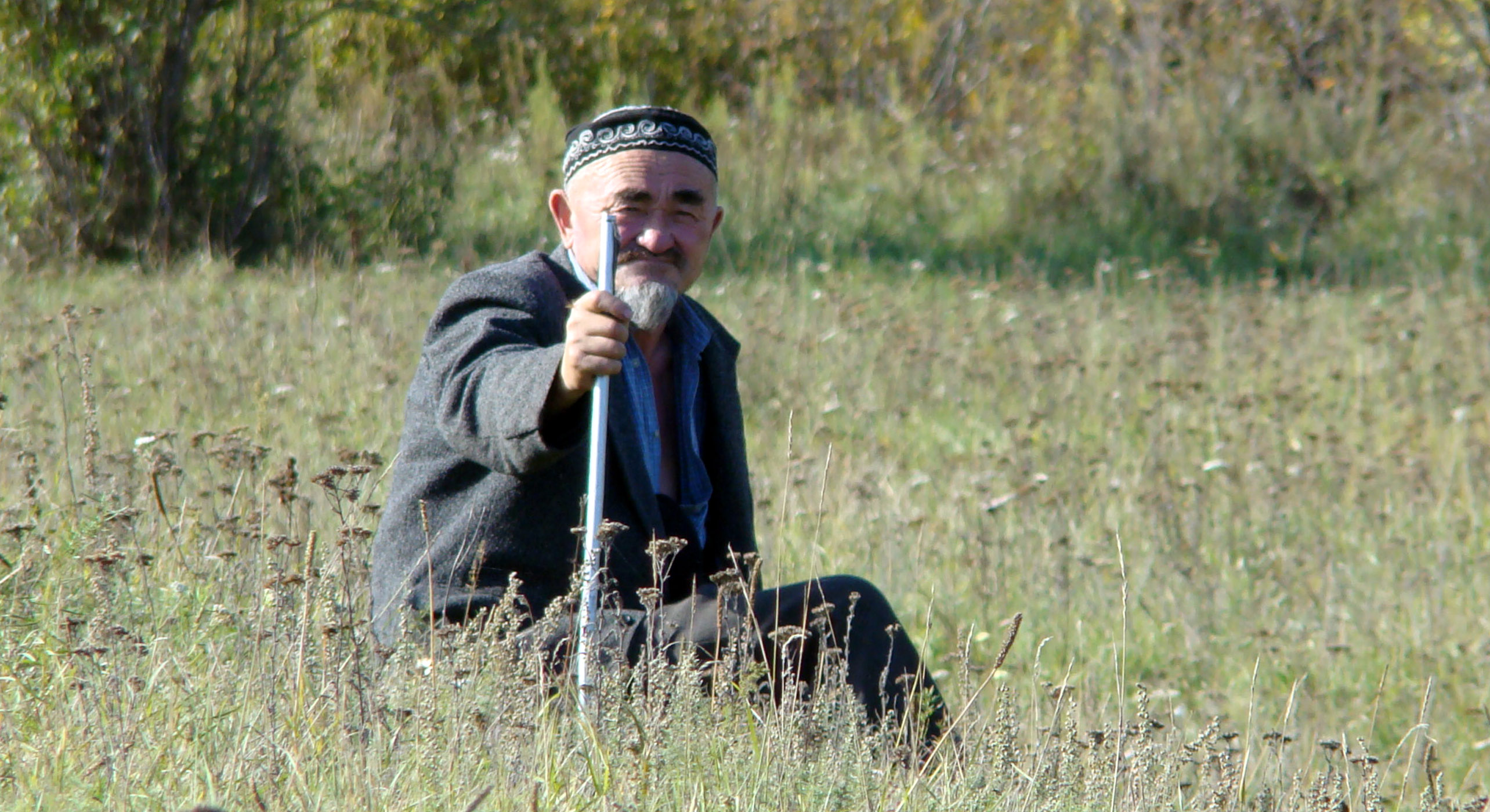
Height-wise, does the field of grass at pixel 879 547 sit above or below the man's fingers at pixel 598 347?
below

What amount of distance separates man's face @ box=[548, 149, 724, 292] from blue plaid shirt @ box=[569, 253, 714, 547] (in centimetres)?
8

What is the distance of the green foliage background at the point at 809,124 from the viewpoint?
366 inches

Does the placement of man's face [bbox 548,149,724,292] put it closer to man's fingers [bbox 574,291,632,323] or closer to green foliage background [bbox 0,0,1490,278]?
man's fingers [bbox 574,291,632,323]

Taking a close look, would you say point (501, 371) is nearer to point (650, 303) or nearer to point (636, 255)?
point (650, 303)

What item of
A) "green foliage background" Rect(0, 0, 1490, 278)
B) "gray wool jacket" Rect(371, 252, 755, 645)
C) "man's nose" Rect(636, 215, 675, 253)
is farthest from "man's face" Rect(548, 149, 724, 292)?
"green foliage background" Rect(0, 0, 1490, 278)

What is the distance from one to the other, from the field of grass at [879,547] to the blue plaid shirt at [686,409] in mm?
469

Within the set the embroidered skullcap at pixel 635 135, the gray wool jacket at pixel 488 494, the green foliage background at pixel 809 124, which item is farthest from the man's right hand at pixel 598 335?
the green foliage background at pixel 809 124

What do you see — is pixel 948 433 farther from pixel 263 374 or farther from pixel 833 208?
pixel 833 208

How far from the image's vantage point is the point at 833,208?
11.4m

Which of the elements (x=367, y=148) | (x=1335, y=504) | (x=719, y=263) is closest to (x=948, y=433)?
(x=1335, y=504)

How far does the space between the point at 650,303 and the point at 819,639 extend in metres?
0.71

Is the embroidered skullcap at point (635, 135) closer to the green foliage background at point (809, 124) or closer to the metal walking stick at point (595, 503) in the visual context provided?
the metal walking stick at point (595, 503)

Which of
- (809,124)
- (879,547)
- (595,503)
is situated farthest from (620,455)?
(809,124)

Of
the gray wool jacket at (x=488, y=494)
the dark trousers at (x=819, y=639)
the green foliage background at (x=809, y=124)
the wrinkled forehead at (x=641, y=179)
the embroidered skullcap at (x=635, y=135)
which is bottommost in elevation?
the dark trousers at (x=819, y=639)
